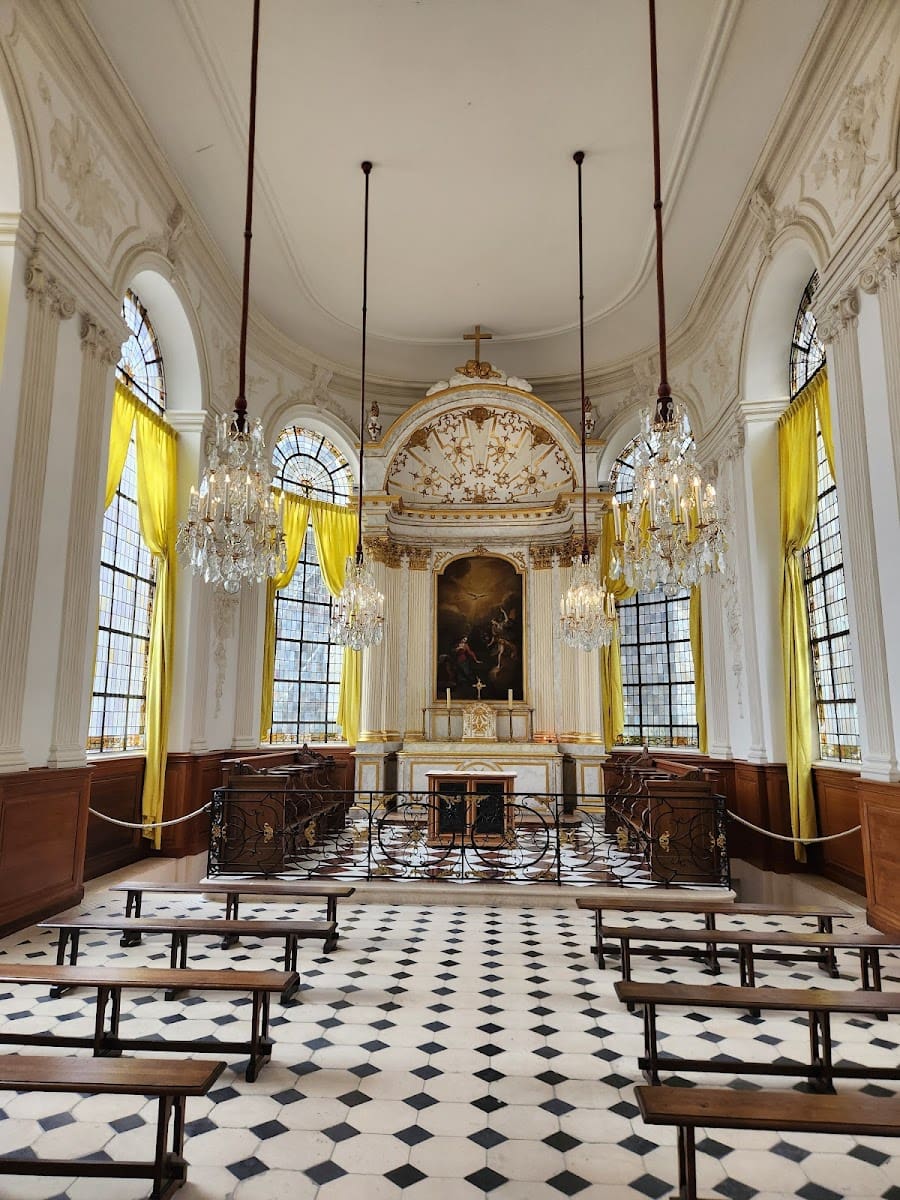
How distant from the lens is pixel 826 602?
8.47 meters

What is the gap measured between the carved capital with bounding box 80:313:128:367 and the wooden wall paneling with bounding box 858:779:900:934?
24.9 feet

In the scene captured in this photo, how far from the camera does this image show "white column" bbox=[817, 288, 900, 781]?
614 centimetres

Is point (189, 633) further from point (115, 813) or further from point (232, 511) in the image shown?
point (232, 511)

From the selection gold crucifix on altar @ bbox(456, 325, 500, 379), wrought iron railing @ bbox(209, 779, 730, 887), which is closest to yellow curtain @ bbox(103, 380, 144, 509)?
wrought iron railing @ bbox(209, 779, 730, 887)

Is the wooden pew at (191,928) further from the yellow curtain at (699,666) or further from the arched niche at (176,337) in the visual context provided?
the yellow curtain at (699,666)

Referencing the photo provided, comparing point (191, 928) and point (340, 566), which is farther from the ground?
point (340, 566)

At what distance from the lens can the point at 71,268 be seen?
6.68 meters

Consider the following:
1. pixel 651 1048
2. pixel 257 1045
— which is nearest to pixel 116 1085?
pixel 257 1045

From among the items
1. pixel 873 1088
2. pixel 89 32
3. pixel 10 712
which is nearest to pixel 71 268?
pixel 89 32

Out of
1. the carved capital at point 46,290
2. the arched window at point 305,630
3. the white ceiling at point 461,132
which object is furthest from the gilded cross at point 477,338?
the carved capital at point 46,290

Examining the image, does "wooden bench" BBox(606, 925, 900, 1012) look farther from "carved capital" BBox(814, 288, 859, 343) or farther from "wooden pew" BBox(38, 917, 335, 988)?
"carved capital" BBox(814, 288, 859, 343)

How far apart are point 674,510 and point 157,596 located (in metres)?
6.66

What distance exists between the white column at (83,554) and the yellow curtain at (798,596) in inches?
279

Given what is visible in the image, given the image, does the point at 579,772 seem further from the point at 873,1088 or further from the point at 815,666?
the point at 873,1088
